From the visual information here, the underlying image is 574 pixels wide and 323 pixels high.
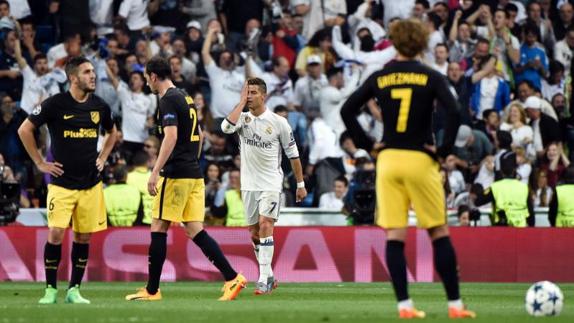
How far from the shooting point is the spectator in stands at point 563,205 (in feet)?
68.3

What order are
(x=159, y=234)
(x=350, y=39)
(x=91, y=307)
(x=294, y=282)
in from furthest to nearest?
(x=350, y=39) < (x=294, y=282) < (x=159, y=234) < (x=91, y=307)

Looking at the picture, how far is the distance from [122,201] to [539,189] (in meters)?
6.99

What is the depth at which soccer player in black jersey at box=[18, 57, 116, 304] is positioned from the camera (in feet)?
45.8

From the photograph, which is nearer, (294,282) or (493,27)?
(294,282)

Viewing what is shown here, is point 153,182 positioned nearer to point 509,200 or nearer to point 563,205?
point 509,200

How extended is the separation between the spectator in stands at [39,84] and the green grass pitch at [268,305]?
198 inches

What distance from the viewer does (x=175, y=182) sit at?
14.7 meters

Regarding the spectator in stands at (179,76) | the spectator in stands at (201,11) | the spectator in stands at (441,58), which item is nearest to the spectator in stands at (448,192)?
the spectator in stands at (441,58)

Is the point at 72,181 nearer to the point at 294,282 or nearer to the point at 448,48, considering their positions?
the point at 294,282

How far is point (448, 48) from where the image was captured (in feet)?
84.9

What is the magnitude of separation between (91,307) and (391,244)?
3387 millimetres

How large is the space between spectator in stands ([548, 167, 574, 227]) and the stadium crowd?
1.54 meters

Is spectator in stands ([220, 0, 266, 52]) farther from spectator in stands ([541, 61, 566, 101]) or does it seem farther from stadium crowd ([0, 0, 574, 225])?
spectator in stands ([541, 61, 566, 101])

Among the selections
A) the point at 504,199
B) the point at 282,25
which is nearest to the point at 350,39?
the point at 282,25
